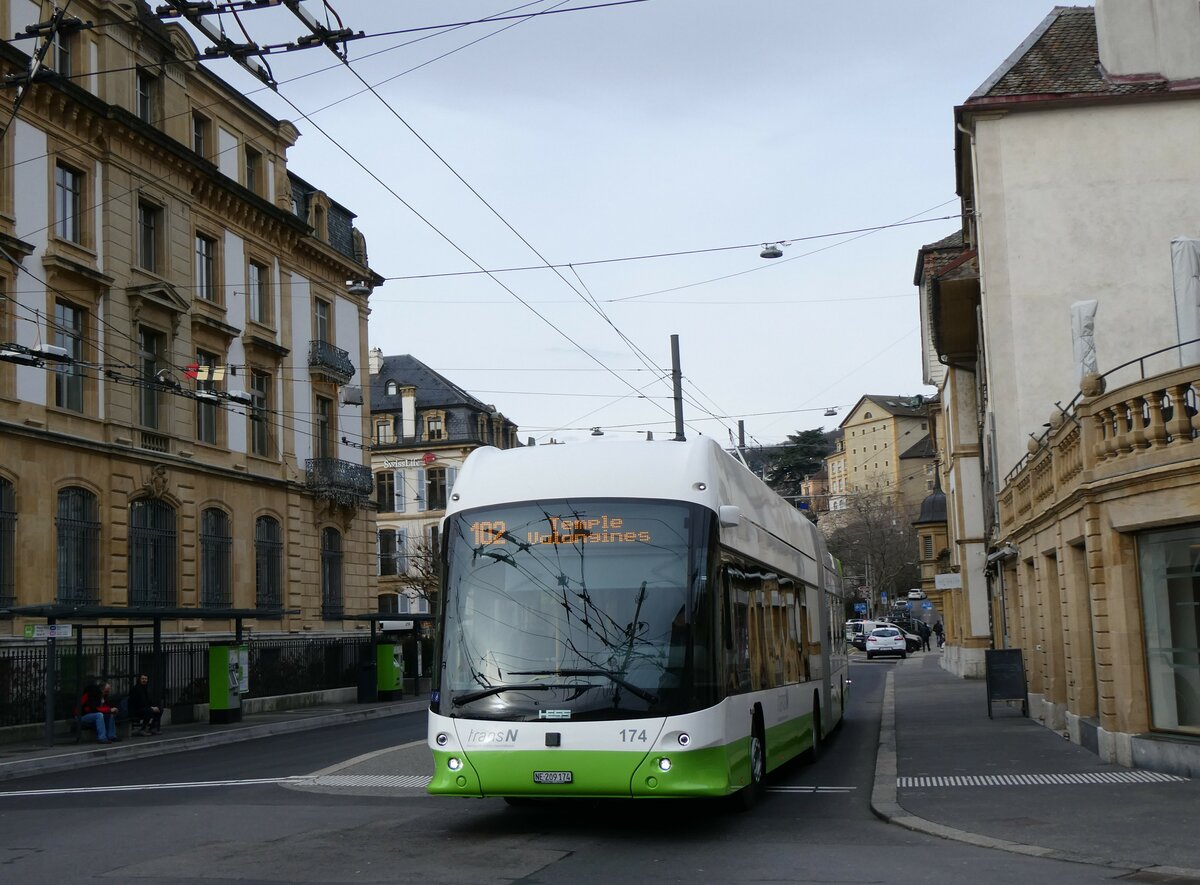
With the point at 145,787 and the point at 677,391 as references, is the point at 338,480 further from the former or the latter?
the point at 145,787

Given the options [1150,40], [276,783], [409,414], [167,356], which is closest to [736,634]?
[276,783]

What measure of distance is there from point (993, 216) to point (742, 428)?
418 inches

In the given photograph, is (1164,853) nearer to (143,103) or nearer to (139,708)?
(139,708)

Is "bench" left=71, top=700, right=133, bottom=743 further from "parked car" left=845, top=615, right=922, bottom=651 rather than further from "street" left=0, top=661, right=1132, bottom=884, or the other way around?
"parked car" left=845, top=615, right=922, bottom=651

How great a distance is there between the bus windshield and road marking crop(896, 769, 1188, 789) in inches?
190

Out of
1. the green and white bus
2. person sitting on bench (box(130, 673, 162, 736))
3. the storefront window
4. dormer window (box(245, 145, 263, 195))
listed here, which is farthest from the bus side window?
dormer window (box(245, 145, 263, 195))

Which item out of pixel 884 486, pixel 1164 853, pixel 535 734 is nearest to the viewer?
pixel 1164 853

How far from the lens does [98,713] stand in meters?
25.9

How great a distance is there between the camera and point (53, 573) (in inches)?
1227

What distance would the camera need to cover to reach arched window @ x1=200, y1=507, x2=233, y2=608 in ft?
125

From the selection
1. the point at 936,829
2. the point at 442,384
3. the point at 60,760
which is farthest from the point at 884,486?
the point at 936,829

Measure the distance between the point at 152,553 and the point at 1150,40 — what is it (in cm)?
2543

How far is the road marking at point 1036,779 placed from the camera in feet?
46.9

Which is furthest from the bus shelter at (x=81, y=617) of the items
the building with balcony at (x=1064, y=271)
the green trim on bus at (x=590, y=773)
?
the building with balcony at (x=1064, y=271)
